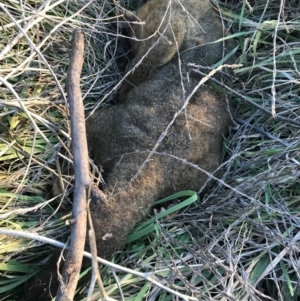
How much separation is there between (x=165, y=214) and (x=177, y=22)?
1.07 m

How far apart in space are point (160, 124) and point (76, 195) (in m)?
0.73

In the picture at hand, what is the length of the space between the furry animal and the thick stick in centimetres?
32

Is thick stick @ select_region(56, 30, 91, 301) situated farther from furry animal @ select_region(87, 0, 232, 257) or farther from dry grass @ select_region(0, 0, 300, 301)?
furry animal @ select_region(87, 0, 232, 257)

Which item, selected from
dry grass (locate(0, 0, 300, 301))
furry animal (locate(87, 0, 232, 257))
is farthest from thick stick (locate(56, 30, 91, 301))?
furry animal (locate(87, 0, 232, 257))

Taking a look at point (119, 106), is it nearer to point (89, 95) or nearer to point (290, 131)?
point (89, 95)

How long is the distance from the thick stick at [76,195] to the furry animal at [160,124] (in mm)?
321

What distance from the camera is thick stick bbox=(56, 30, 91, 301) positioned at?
→ 1896 millimetres

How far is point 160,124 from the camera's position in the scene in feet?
8.23

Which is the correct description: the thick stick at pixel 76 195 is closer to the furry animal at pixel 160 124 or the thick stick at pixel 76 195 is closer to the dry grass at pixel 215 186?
the dry grass at pixel 215 186

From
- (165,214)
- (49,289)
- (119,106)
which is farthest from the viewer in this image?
(119,106)

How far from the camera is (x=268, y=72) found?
2.76 metres

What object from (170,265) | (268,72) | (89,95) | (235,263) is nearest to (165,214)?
(170,265)

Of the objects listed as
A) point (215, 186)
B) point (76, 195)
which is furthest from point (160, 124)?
point (76, 195)

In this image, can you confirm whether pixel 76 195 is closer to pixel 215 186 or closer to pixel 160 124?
pixel 160 124
